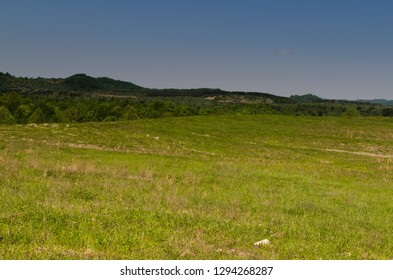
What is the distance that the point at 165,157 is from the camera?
36.7m

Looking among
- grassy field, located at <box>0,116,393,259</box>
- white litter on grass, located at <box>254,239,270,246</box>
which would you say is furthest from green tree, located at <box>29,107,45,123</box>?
white litter on grass, located at <box>254,239,270,246</box>

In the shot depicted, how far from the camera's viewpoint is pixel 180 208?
15.3 metres

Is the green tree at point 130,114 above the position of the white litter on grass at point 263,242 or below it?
above

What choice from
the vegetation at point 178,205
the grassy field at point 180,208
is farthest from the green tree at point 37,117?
the grassy field at point 180,208

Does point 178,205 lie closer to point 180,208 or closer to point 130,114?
point 180,208

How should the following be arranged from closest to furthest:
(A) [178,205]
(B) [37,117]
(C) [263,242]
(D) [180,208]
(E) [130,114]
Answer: (C) [263,242] < (D) [180,208] < (A) [178,205] < (B) [37,117] < (E) [130,114]

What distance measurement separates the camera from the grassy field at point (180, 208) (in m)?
10.1

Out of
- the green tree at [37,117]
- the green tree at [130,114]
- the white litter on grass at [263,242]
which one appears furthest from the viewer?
the green tree at [130,114]

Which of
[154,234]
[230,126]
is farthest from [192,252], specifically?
[230,126]

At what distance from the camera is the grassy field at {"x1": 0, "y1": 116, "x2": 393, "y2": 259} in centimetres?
1015

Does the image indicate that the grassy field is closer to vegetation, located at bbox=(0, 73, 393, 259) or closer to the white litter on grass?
vegetation, located at bbox=(0, 73, 393, 259)

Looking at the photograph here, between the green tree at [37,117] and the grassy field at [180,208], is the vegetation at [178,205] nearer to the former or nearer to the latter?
the grassy field at [180,208]

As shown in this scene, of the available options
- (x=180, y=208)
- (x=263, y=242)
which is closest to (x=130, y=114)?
(x=180, y=208)

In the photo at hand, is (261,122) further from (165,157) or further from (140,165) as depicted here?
(140,165)
